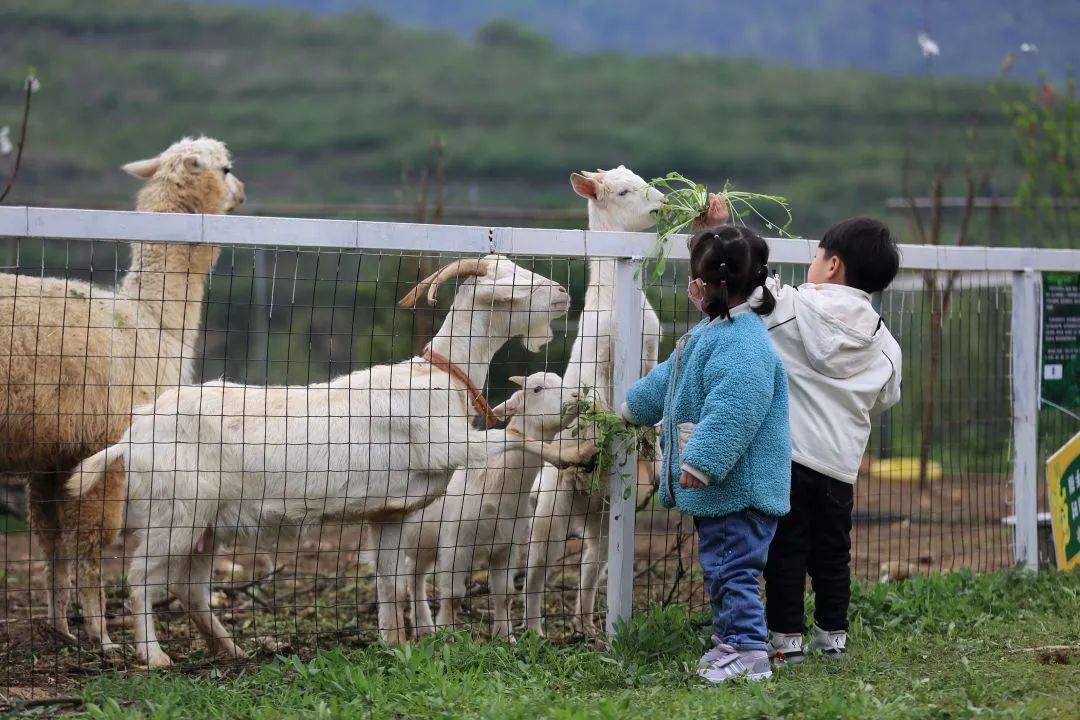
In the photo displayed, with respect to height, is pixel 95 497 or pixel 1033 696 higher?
pixel 95 497

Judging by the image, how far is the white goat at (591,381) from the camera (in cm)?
522

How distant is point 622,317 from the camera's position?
4.96 metres

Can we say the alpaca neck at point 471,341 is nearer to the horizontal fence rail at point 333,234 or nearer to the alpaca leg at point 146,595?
the horizontal fence rail at point 333,234

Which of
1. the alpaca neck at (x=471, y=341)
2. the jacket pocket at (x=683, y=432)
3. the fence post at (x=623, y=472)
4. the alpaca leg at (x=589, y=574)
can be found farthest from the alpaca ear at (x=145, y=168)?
the jacket pocket at (x=683, y=432)

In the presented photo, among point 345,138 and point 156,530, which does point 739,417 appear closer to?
point 156,530

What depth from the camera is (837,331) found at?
4516 millimetres

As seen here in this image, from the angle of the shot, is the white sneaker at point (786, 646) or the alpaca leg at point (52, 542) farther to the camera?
the alpaca leg at point (52, 542)

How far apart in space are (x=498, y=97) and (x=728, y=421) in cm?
4641

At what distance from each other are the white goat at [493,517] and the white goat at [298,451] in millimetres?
162

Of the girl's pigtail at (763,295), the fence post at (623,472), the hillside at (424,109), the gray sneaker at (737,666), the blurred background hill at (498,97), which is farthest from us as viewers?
the hillside at (424,109)

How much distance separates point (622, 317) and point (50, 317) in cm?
288

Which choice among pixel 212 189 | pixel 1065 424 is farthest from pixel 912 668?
pixel 212 189

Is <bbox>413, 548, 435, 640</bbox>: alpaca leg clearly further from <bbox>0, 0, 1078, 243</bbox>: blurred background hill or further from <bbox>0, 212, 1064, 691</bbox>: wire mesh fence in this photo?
<bbox>0, 0, 1078, 243</bbox>: blurred background hill

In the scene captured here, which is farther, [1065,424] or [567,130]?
[567,130]
